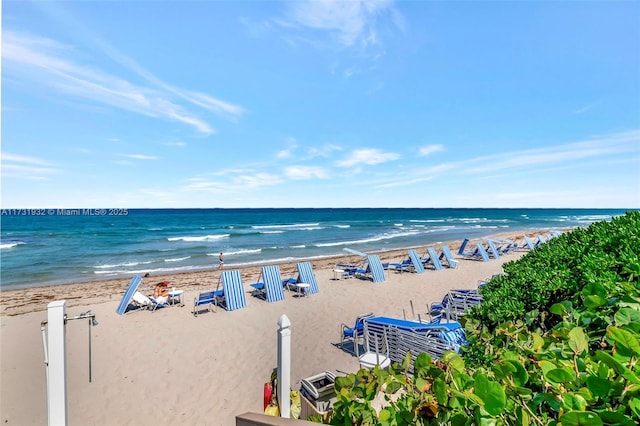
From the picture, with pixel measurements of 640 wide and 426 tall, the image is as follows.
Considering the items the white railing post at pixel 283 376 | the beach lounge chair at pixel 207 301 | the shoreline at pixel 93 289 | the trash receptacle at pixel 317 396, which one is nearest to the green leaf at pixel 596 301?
the white railing post at pixel 283 376

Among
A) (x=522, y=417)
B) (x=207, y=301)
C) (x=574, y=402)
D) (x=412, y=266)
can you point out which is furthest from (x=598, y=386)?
(x=412, y=266)

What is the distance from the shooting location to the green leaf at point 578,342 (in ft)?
2.71

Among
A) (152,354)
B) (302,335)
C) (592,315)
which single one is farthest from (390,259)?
(592,315)

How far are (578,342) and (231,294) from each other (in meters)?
9.40

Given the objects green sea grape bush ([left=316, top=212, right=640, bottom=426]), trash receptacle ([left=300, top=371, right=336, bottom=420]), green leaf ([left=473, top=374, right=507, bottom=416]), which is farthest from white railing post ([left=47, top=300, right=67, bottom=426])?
green leaf ([left=473, top=374, right=507, bottom=416])

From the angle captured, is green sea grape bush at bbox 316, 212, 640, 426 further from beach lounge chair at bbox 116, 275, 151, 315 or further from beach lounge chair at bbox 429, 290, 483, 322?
beach lounge chair at bbox 116, 275, 151, 315

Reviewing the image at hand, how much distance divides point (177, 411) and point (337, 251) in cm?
2019

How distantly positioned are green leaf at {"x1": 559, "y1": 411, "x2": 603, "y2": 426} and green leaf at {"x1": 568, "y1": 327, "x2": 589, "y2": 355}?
1.01 ft

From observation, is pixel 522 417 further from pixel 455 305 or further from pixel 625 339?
pixel 455 305

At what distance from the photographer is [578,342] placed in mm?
832

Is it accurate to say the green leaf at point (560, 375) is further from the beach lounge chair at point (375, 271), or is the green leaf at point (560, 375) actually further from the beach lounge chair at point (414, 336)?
the beach lounge chair at point (375, 271)

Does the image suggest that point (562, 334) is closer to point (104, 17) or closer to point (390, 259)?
point (104, 17)

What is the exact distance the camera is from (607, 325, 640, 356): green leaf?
0.69 meters

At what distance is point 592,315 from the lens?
1143mm
